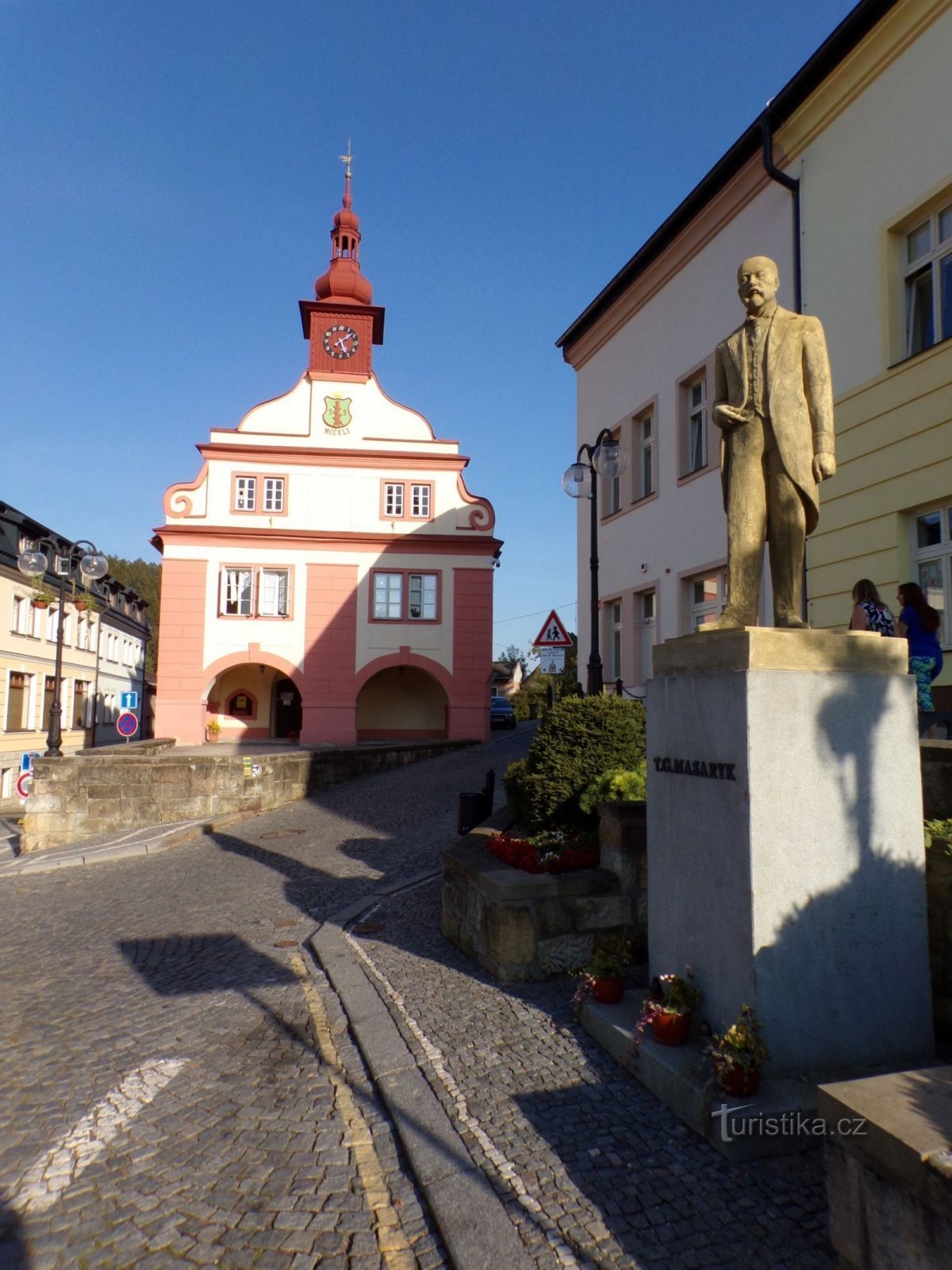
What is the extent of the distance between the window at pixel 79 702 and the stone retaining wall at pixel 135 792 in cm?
2578

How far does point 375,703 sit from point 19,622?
13.4 m

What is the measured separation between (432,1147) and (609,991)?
1.52 meters

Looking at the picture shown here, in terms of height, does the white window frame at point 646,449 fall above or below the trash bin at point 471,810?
above

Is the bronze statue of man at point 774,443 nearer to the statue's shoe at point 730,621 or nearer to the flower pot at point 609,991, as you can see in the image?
the statue's shoe at point 730,621

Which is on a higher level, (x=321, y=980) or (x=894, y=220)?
(x=894, y=220)

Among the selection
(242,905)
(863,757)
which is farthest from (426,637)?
(863,757)

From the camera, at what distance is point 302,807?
17797mm

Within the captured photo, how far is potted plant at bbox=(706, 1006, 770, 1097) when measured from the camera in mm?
3701

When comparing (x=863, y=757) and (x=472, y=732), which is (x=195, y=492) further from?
(x=863, y=757)

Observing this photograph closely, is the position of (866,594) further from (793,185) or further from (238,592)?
(238,592)

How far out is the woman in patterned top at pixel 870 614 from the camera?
723cm

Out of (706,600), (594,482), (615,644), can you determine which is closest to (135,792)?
(615,644)

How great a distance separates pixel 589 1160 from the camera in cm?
359

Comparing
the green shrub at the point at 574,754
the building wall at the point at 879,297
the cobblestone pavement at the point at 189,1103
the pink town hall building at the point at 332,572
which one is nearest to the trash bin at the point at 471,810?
the cobblestone pavement at the point at 189,1103
